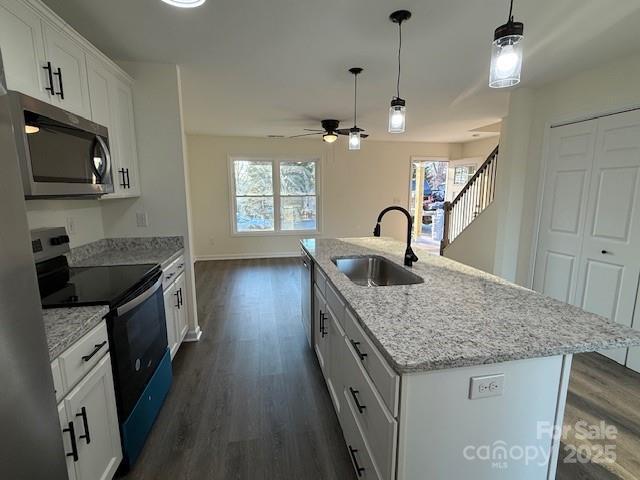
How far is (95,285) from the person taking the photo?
5.55 ft

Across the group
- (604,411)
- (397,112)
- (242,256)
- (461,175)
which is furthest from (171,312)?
(461,175)

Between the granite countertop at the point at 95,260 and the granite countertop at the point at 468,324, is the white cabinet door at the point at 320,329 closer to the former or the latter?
the granite countertop at the point at 468,324

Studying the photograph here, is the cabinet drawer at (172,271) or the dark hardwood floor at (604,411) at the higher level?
the cabinet drawer at (172,271)

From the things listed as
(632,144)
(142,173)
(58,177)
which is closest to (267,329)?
(142,173)

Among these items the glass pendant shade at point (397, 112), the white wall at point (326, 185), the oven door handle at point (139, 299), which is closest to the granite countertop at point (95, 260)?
the oven door handle at point (139, 299)

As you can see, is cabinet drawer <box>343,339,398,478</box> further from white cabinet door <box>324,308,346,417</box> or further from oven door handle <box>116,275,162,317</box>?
oven door handle <box>116,275,162,317</box>

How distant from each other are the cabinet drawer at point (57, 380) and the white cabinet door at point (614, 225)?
3.79m

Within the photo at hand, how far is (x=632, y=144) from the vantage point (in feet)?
8.21

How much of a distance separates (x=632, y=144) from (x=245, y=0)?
3.14 metres

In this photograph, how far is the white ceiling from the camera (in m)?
1.88

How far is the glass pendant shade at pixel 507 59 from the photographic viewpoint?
1.28 m

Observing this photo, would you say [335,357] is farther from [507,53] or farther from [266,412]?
[507,53]

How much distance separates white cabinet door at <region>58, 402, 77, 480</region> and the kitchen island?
1153 millimetres

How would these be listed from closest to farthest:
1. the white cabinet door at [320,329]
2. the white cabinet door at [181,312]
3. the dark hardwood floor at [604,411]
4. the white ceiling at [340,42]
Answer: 1. the dark hardwood floor at [604,411]
2. the white ceiling at [340,42]
3. the white cabinet door at [320,329]
4. the white cabinet door at [181,312]
